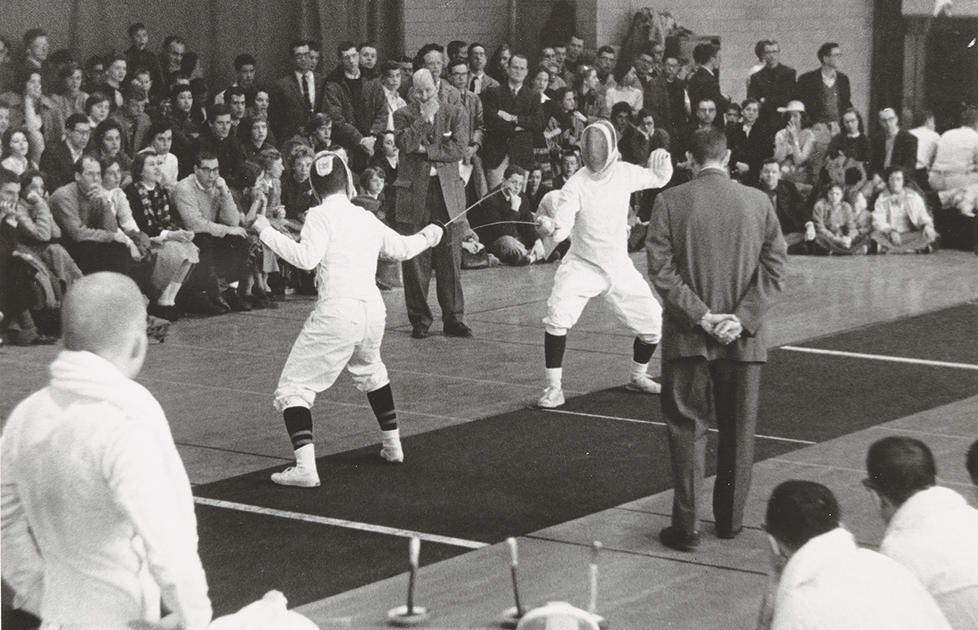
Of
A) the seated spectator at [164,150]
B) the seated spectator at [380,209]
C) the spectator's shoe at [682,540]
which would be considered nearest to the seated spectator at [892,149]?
the seated spectator at [380,209]

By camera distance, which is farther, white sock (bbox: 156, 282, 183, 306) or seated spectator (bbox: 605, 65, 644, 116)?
seated spectator (bbox: 605, 65, 644, 116)

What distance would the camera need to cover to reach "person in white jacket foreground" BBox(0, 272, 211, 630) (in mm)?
3750

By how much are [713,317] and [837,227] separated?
12.4 meters

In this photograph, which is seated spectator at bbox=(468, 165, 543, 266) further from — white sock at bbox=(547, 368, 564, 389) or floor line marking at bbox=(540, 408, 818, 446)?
floor line marking at bbox=(540, 408, 818, 446)

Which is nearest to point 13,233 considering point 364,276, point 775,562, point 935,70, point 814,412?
point 364,276

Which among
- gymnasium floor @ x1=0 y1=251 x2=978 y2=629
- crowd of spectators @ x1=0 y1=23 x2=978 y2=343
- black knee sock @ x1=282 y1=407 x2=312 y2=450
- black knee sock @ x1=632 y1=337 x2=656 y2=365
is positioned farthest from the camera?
crowd of spectators @ x1=0 y1=23 x2=978 y2=343

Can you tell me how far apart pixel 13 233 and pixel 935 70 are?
54.0 feet

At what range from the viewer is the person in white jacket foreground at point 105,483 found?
3.75m

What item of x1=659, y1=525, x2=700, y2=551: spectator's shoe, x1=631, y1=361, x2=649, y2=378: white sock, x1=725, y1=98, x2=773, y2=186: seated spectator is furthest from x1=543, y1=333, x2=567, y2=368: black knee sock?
x1=725, y1=98, x2=773, y2=186: seated spectator

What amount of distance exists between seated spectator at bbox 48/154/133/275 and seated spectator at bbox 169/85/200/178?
1.43m

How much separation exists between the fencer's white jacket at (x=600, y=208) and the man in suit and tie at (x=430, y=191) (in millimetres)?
2729

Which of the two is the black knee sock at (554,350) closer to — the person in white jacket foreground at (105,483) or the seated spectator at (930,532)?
the seated spectator at (930,532)

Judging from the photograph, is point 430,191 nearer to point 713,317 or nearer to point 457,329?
point 457,329

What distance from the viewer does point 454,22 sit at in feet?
70.6
